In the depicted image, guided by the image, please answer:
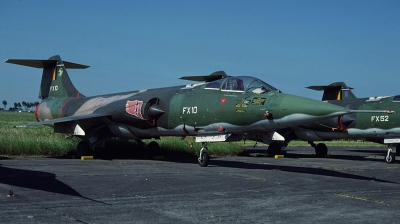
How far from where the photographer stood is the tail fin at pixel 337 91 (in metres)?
25.9

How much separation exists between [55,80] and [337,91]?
14.6m

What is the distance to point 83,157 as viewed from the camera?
1714 cm

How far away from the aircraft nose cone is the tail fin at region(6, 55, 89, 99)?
490 inches

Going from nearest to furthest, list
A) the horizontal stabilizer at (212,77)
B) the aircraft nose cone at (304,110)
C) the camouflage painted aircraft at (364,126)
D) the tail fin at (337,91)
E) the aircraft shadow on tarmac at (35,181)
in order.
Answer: the aircraft shadow on tarmac at (35,181) < the aircraft nose cone at (304,110) < the camouflage painted aircraft at (364,126) < the horizontal stabilizer at (212,77) < the tail fin at (337,91)

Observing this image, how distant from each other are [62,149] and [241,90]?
8779 mm

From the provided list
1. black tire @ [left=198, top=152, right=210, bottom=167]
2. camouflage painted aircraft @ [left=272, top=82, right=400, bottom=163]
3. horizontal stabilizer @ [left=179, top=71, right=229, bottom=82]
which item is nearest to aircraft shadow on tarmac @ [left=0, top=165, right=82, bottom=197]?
black tire @ [left=198, top=152, right=210, bottom=167]

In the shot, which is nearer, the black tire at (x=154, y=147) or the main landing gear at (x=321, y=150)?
the black tire at (x=154, y=147)

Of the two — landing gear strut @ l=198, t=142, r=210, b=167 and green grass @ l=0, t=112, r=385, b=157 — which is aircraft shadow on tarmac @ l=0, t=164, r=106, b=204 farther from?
green grass @ l=0, t=112, r=385, b=157

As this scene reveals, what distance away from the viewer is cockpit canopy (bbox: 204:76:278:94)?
12.8 m

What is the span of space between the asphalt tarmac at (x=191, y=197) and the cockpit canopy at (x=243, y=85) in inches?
88.5

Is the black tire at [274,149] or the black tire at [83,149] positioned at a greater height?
the black tire at [274,149]

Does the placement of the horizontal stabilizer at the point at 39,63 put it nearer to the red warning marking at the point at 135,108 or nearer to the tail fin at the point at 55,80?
the tail fin at the point at 55,80

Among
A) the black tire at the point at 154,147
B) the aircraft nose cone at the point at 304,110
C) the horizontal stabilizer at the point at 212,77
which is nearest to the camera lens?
the aircraft nose cone at the point at 304,110

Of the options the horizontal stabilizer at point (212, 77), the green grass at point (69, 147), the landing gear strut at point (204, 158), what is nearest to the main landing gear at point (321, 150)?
the green grass at point (69, 147)
